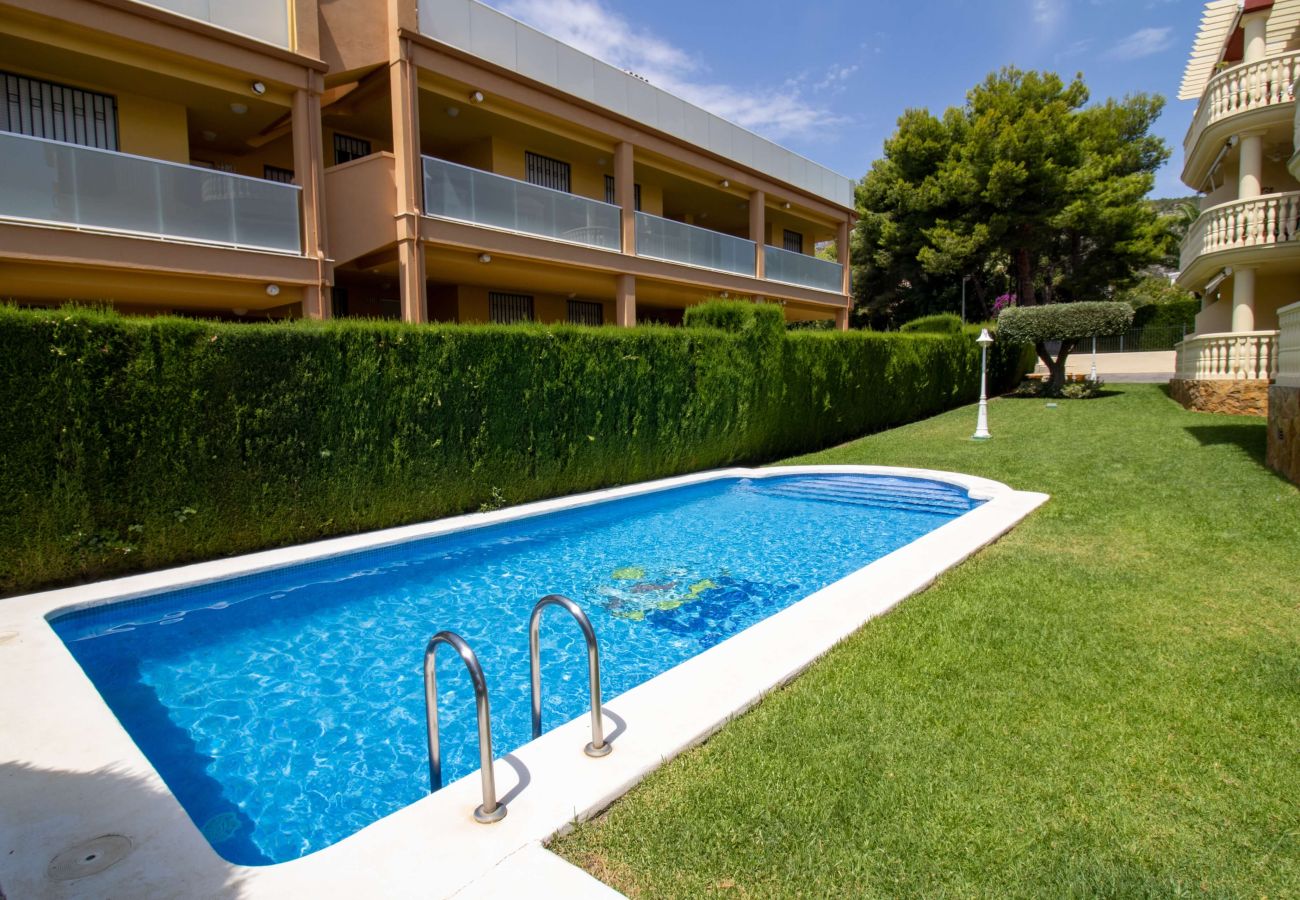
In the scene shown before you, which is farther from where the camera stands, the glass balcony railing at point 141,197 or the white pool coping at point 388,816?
the glass balcony railing at point 141,197

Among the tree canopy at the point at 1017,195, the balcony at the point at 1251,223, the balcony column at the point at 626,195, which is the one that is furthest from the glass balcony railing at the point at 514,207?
the tree canopy at the point at 1017,195

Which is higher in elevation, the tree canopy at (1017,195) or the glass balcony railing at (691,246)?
the tree canopy at (1017,195)

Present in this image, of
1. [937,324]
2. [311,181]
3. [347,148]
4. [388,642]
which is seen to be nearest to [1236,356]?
[937,324]

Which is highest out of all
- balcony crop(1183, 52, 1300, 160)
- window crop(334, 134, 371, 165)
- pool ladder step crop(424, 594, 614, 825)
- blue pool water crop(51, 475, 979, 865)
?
balcony crop(1183, 52, 1300, 160)

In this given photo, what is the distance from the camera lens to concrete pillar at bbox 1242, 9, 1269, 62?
16.0 meters

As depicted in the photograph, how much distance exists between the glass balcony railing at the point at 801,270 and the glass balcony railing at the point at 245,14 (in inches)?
541

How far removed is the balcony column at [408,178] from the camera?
40.5ft

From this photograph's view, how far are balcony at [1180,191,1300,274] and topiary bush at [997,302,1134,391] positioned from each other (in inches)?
95.5

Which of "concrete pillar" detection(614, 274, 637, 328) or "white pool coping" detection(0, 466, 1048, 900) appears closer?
"white pool coping" detection(0, 466, 1048, 900)

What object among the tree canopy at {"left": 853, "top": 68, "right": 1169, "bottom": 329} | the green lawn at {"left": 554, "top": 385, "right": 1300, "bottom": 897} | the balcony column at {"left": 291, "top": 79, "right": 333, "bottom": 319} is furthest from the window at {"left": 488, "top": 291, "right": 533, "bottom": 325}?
the tree canopy at {"left": 853, "top": 68, "right": 1169, "bottom": 329}

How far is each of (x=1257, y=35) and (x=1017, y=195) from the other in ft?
46.0

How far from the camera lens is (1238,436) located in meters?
13.1

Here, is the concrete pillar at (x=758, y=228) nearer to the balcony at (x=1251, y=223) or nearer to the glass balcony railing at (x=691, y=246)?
the glass balcony railing at (x=691, y=246)

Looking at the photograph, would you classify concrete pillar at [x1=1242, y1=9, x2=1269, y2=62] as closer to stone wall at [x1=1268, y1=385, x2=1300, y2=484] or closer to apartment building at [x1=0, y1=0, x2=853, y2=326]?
stone wall at [x1=1268, y1=385, x2=1300, y2=484]
